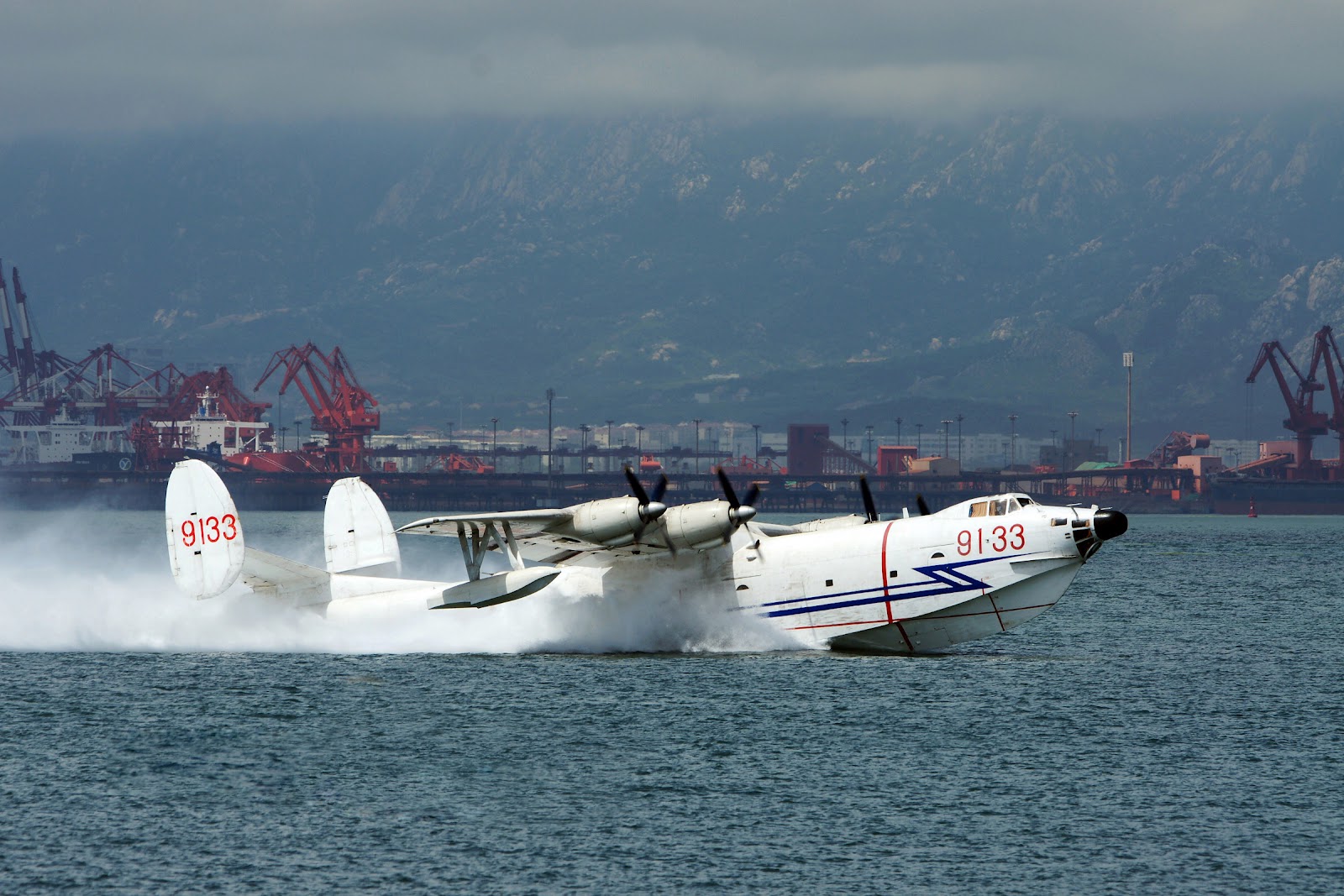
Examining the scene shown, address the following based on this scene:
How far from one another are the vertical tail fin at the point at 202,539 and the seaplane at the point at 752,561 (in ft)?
0.13

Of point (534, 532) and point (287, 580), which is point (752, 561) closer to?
point (534, 532)

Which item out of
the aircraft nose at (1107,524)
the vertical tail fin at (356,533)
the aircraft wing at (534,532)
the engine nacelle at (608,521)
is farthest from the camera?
the vertical tail fin at (356,533)

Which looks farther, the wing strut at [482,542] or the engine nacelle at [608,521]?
the wing strut at [482,542]

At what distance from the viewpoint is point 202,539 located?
4725cm

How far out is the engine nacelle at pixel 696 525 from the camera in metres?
44.4

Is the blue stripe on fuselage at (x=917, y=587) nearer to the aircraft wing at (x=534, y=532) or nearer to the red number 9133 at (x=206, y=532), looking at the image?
the aircraft wing at (x=534, y=532)

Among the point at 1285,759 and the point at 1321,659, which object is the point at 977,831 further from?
the point at 1321,659

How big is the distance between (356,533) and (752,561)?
1259cm

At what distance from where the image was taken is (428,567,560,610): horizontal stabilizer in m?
45.7

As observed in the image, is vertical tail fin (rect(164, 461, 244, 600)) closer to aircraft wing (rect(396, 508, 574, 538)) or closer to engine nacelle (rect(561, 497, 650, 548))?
aircraft wing (rect(396, 508, 574, 538))

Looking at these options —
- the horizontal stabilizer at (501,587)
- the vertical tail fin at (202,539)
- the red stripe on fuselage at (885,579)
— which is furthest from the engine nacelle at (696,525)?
the vertical tail fin at (202,539)

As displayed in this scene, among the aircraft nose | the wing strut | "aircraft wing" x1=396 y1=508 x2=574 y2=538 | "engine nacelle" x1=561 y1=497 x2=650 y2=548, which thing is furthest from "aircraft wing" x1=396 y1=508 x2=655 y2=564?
the aircraft nose

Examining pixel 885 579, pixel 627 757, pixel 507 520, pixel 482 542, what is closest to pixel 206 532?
pixel 482 542

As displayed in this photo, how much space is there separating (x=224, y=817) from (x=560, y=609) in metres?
18.6
